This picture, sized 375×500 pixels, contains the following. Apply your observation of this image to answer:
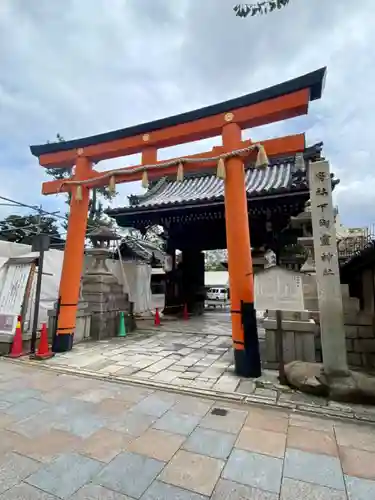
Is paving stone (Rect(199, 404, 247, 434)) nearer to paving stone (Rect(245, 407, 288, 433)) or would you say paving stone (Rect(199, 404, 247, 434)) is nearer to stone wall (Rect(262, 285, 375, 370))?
paving stone (Rect(245, 407, 288, 433))

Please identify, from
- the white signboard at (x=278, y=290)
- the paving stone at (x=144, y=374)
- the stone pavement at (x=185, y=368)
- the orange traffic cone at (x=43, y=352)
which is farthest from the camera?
the orange traffic cone at (x=43, y=352)

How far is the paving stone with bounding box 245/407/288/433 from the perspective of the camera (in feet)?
9.47

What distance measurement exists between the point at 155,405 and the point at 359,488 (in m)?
2.13

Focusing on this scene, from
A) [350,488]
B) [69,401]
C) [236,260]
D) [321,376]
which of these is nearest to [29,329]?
[69,401]

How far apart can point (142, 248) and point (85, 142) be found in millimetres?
7845

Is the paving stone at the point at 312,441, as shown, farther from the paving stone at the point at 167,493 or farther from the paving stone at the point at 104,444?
the paving stone at the point at 104,444

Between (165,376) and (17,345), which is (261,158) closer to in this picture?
(165,376)

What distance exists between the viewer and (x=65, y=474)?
2.13m

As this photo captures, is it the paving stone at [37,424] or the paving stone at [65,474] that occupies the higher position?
the paving stone at [37,424]

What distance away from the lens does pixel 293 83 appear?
4590 millimetres

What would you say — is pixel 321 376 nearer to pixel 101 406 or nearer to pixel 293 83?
pixel 101 406

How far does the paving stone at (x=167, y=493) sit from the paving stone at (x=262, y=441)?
0.75m

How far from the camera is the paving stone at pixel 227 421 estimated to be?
286cm

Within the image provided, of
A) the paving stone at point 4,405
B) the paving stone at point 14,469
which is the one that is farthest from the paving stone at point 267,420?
the paving stone at point 4,405
